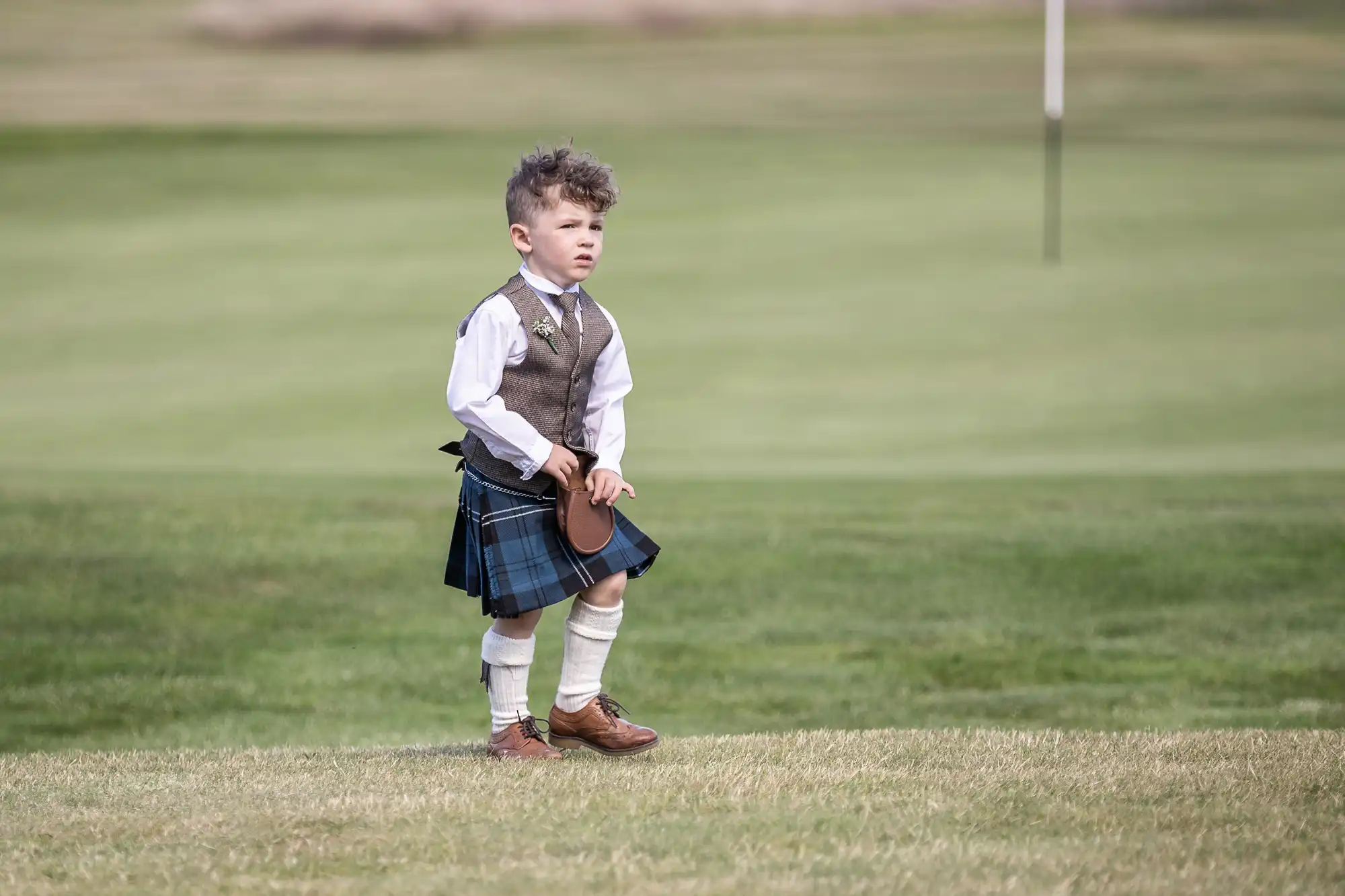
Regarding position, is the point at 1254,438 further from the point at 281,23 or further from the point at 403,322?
the point at 281,23

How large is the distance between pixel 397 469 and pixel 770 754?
19.8 feet

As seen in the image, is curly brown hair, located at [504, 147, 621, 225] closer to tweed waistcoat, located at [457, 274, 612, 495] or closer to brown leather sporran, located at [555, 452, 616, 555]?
tweed waistcoat, located at [457, 274, 612, 495]

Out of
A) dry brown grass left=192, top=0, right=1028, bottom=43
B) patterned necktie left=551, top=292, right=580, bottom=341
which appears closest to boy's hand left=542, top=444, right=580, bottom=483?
patterned necktie left=551, top=292, right=580, bottom=341

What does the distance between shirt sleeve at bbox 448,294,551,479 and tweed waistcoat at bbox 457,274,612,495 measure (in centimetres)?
3

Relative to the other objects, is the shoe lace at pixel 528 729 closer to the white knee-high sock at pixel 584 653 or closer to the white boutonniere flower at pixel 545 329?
the white knee-high sock at pixel 584 653

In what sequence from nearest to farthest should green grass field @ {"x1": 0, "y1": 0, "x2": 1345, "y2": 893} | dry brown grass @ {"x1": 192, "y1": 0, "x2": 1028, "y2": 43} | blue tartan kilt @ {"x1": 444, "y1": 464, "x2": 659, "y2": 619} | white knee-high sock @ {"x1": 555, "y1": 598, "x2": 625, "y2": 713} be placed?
green grass field @ {"x1": 0, "y1": 0, "x2": 1345, "y2": 893}
blue tartan kilt @ {"x1": 444, "y1": 464, "x2": 659, "y2": 619}
white knee-high sock @ {"x1": 555, "y1": 598, "x2": 625, "y2": 713}
dry brown grass @ {"x1": 192, "y1": 0, "x2": 1028, "y2": 43}

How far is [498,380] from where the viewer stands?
12.3ft

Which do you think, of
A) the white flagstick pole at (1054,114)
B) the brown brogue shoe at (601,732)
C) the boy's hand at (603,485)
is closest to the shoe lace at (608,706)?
the brown brogue shoe at (601,732)

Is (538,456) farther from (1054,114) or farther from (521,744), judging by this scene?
(1054,114)

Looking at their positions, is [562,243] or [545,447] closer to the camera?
[545,447]

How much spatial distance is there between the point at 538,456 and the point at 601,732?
63 cm

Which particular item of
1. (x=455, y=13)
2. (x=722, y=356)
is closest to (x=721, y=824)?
(x=722, y=356)

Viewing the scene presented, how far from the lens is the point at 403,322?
39.9ft

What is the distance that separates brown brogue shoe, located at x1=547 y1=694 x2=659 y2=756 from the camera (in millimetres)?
3877
